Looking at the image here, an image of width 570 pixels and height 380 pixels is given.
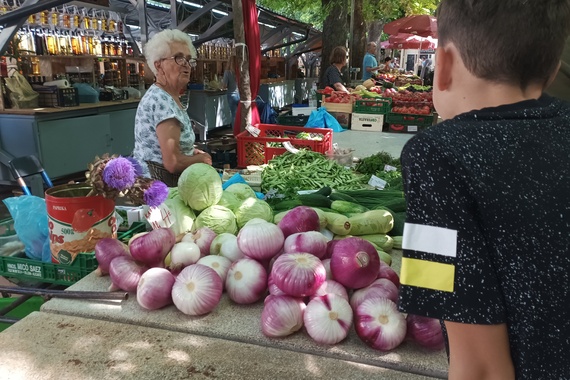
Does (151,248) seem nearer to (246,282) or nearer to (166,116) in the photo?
(246,282)

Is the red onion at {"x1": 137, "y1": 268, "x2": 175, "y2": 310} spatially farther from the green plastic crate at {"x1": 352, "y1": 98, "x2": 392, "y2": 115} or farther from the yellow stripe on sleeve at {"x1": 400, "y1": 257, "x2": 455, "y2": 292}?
the green plastic crate at {"x1": 352, "y1": 98, "x2": 392, "y2": 115}

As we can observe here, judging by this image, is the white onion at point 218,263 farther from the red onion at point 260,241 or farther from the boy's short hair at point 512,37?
the boy's short hair at point 512,37

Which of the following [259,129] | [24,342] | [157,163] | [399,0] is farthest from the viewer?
[399,0]

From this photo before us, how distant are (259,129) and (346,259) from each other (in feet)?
13.1

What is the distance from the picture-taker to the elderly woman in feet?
10.3

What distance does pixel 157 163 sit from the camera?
3295mm

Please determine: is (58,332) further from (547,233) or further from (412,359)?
(547,233)

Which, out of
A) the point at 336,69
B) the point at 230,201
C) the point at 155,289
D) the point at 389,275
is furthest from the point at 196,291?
the point at 336,69

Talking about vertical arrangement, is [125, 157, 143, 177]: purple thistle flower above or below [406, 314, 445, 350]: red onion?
above

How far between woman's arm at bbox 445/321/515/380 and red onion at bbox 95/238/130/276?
1514mm

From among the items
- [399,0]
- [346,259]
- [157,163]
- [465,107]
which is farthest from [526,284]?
[399,0]

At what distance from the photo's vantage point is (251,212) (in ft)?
7.91

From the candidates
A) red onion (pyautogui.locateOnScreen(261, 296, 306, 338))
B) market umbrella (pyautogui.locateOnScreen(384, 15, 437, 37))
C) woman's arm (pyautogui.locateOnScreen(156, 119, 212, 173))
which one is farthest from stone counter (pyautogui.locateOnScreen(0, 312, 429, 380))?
market umbrella (pyautogui.locateOnScreen(384, 15, 437, 37))

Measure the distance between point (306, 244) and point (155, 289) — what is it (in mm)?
625
